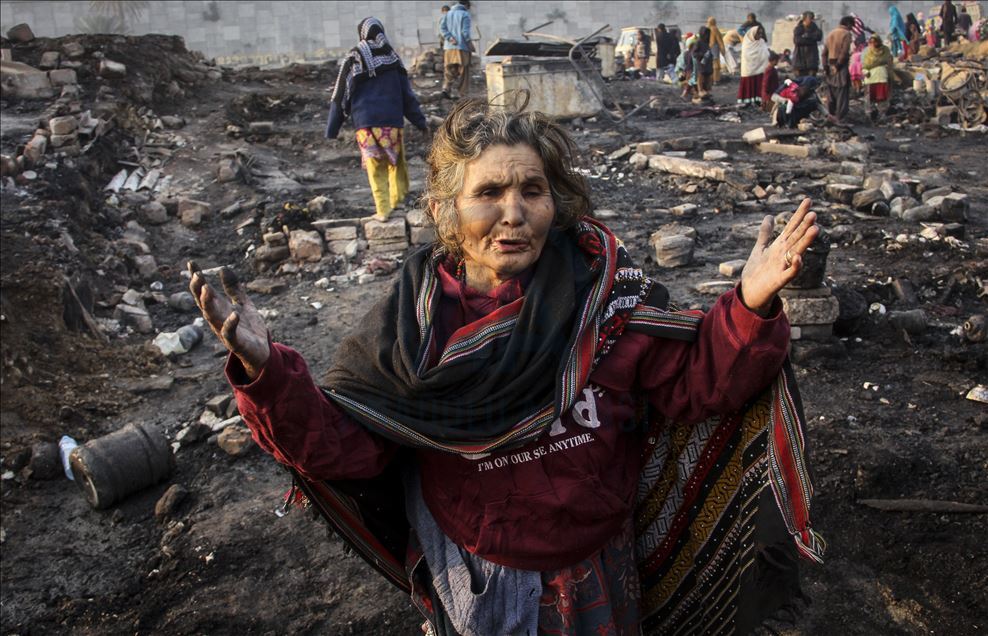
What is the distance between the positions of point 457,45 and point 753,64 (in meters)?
5.78

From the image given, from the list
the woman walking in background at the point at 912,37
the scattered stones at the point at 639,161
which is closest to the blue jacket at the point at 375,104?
the scattered stones at the point at 639,161

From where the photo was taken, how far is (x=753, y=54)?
14.4m

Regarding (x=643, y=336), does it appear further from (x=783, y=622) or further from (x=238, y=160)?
(x=238, y=160)

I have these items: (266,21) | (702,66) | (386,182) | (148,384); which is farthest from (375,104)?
(266,21)

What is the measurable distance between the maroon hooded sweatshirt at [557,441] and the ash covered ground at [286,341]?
4.61 feet

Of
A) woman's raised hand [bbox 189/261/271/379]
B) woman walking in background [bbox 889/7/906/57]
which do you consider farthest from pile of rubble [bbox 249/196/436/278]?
woman walking in background [bbox 889/7/906/57]

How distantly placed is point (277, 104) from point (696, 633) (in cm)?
1377

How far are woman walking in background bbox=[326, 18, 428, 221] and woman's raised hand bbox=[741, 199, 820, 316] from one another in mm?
5962

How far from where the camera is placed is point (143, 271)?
293 inches

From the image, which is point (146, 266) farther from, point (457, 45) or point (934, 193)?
point (457, 45)

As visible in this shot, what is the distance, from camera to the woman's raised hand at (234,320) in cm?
138

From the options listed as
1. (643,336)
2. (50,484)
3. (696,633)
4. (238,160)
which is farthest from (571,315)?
(238,160)

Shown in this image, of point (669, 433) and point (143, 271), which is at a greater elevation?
point (669, 433)

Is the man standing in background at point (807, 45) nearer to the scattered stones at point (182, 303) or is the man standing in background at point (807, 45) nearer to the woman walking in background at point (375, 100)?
the woman walking in background at point (375, 100)
